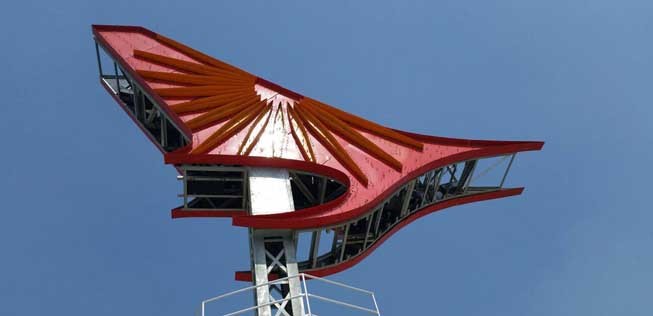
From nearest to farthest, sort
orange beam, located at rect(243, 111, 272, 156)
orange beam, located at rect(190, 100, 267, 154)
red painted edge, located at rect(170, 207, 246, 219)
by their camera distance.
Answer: orange beam, located at rect(190, 100, 267, 154) → orange beam, located at rect(243, 111, 272, 156) → red painted edge, located at rect(170, 207, 246, 219)

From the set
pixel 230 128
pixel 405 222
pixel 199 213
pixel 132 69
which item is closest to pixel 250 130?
pixel 230 128

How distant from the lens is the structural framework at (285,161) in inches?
1266

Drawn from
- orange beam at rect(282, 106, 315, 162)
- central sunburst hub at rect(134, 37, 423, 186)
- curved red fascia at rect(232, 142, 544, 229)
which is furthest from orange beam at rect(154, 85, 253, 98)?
curved red fascia at rect(232, 142, 544, 229)

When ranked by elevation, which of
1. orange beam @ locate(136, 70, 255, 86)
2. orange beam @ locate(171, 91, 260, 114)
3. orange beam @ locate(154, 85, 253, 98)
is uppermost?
orange beam @ locate(136, 70, 255, 86)

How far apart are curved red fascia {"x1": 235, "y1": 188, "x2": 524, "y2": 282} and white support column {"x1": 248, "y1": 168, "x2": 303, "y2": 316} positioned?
3.44 metres

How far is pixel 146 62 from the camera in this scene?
148 feet

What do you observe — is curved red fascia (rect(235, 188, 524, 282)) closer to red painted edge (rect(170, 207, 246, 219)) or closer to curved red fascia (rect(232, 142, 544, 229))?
curved red fascia (rect(232, 142, 544, 229))

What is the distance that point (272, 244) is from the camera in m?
31.6

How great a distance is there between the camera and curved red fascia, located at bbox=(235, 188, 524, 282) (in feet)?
116

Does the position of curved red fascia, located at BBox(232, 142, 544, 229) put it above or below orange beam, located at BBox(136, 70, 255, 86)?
below

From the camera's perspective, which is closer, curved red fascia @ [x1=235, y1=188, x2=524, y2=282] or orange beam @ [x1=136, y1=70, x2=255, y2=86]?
curved red fascia @ [x1=235, y1=188, x2=524, y2=282]

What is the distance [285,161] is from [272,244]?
225 inches

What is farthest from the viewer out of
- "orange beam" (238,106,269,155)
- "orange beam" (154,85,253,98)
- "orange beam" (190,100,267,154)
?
"orange beam" (154,85,253,98)

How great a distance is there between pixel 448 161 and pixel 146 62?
1960cm
